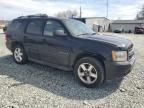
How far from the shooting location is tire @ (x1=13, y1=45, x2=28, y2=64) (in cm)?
691

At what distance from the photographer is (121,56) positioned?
4.78 meters

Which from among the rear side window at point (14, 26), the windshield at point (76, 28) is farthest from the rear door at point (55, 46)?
the rear side window at point (14, 26)

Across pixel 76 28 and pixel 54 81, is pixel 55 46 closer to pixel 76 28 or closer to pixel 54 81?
pixel 76 28

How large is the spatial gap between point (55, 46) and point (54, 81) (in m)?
1.00

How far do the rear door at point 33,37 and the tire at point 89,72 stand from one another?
65.7 inches

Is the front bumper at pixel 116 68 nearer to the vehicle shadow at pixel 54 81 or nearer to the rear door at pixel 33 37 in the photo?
the vehicle shadow at pixel 54 81

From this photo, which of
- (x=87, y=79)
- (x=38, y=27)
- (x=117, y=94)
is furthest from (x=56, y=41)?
(x=117, y=94)

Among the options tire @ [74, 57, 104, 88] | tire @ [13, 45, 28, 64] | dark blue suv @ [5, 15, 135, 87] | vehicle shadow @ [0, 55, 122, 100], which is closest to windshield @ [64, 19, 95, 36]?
dark blue suv @ [5, 15, 135, 87]

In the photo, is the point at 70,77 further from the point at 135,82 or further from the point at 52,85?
the point at 135,82

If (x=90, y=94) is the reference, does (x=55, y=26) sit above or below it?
above

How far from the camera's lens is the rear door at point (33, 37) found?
6.24 metres

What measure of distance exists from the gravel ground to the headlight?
0.80m

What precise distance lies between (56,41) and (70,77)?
115 centimetres

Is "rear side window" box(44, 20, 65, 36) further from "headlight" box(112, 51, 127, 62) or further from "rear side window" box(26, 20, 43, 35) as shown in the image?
"headlight" box(112, 51, 127, 62)
